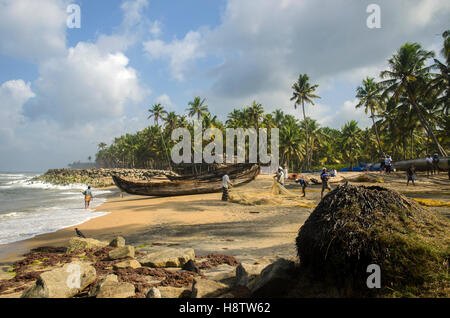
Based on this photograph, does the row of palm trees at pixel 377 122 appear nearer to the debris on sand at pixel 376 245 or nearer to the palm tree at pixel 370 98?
the palm tree at pixel 370 98

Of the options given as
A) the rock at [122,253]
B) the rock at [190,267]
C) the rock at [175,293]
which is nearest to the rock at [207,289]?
the rock at [175,293]

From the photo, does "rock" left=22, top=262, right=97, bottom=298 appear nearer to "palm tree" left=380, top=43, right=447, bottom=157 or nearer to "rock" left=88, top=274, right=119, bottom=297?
"rock" left=88, top=274, right=119, bottom=297

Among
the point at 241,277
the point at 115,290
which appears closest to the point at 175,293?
the point at 115,290

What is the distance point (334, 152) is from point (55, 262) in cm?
6165

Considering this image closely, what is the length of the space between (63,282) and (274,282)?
345 cm

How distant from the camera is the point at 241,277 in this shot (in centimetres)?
393

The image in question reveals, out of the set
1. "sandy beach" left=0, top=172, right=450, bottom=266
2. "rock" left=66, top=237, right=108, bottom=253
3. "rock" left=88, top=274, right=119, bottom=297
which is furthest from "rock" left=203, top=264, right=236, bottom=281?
"rock" left=66, top=237, right=108, bottom=253

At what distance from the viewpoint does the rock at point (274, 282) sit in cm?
342

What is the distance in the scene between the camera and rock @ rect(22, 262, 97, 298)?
12.6 feet

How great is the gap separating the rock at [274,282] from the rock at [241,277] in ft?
0.91

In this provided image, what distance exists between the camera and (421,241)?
3.23 m

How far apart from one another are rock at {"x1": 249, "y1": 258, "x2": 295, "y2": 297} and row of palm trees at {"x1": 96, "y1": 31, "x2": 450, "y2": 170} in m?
32.6

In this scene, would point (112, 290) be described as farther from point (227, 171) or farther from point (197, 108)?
point (197, 108)
